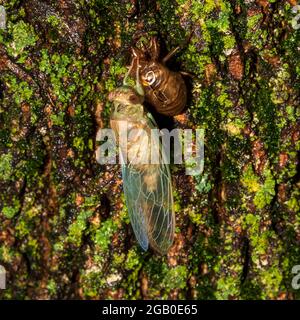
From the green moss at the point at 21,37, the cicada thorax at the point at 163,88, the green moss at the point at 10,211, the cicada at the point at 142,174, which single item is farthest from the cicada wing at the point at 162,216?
the green moss at the point at 21,37

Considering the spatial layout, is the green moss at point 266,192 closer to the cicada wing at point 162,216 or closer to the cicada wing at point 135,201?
the cicada wing at point 162,216

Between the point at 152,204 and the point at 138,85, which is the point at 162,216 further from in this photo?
the point at 138,85

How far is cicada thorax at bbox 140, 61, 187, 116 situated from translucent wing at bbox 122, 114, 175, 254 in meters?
0.12

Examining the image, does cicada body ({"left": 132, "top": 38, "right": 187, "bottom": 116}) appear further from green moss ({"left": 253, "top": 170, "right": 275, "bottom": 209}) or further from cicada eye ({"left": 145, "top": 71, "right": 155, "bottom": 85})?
green moss ({"left": 253, "top": 170, "right": 275, "bottom": 209})

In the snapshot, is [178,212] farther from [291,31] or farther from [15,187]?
[291,31]

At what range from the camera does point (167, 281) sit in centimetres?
214

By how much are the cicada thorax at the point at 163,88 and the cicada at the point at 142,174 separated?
0.05m

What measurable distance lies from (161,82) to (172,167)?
0.41 m

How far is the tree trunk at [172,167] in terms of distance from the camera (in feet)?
6.45

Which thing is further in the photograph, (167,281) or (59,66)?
(167,281)

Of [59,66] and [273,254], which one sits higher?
[59,66]

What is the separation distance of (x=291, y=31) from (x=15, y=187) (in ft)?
4.72

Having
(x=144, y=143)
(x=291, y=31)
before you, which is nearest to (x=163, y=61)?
(x=144, y=143)

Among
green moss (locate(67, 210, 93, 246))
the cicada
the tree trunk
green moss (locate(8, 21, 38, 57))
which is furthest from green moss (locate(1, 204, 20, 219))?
green moss (locate(8, 21, 38, 57))
